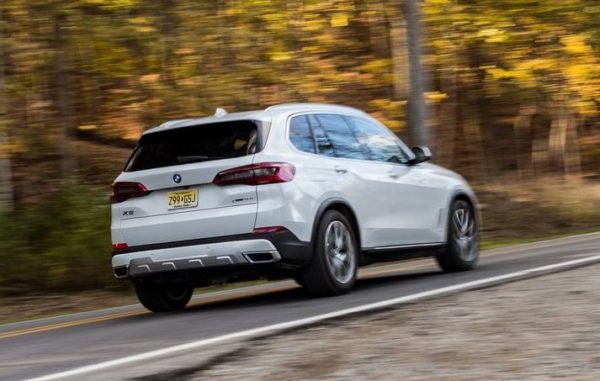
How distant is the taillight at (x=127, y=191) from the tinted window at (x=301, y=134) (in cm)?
140

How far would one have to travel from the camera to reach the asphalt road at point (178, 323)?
22.6ft

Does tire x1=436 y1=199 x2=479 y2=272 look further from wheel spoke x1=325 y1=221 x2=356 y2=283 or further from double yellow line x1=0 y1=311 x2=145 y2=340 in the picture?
double yellow line x1=0 y1=311 x2=145 y2=340

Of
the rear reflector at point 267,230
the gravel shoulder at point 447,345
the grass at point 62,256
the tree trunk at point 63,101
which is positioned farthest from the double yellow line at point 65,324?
the tree trunk at point 63,101

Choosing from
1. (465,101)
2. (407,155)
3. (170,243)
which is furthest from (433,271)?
(465,101)

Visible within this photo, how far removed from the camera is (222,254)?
911cm

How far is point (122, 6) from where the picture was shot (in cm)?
1541

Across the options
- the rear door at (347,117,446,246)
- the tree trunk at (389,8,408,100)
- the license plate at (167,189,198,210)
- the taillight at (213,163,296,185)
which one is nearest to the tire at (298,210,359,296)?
the rear door at (347,117,446,246)

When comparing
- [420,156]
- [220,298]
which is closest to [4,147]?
[220,298]

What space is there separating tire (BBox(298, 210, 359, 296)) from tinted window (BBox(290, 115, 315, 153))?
24.9 inches

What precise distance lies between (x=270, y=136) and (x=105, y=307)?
13.1ft

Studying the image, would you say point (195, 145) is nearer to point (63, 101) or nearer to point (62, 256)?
point (62, 256)

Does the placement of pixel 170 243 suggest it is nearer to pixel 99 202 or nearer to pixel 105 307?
pixel 105 307

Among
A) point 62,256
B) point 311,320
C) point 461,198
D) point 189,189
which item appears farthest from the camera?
point 62,256

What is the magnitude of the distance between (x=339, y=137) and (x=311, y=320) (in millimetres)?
2788
